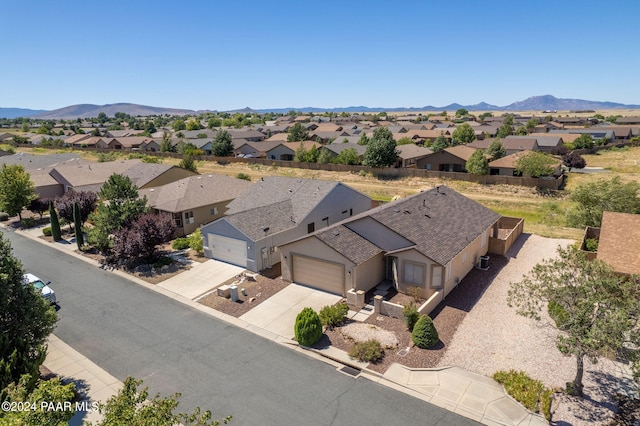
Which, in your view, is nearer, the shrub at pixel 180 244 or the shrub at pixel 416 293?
the shrub at pixel 416 293

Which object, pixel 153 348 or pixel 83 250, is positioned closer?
pixel 153 348

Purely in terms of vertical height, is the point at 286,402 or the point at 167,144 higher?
the point at 167,144

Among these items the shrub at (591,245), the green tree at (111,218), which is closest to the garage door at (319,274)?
the green tree at (111,218)

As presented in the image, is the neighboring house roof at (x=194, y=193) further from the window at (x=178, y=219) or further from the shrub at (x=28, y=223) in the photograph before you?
the shrub at (x=28, y=223)

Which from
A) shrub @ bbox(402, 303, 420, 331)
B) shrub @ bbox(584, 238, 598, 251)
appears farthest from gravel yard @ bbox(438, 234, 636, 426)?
shrub @ bbox(584, 238, 598, 251)

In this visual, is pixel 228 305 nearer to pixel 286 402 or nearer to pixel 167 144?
pixel 286 402

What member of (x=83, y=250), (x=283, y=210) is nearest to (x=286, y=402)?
(x=283, y=210)

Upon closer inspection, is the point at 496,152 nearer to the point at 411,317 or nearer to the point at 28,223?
the point at 411,317
